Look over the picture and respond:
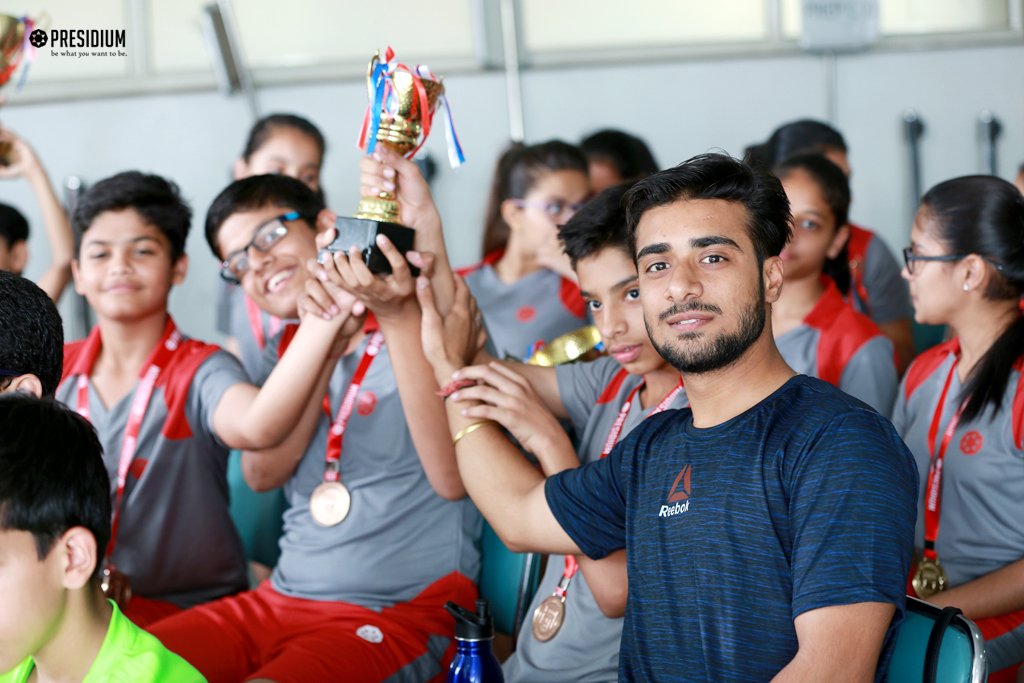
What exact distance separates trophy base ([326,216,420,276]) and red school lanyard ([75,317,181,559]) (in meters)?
0.85

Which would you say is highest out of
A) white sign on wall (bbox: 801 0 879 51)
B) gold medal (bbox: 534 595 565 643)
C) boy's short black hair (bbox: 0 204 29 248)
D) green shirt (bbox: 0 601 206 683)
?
white sign on wall (bbox: 801 0 879 51)

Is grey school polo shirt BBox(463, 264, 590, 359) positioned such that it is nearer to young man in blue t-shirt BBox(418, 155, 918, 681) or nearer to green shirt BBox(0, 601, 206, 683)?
young man in blue t-shirt BBox(418, 155, 918, 681)

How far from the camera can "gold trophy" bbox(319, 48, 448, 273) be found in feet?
6.98

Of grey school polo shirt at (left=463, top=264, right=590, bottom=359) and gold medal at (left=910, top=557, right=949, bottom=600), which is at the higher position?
grey school polo shirt at (left=463, top=264, right=590, bottom=359)

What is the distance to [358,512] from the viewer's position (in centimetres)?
244

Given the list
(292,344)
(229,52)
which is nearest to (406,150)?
(292,344)

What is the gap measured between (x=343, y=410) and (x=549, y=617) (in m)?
0.67

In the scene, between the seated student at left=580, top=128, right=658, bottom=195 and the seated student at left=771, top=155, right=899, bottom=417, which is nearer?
the seated student at left=771, top=155, right=899, bottom=417

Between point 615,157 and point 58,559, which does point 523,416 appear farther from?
point 615,157

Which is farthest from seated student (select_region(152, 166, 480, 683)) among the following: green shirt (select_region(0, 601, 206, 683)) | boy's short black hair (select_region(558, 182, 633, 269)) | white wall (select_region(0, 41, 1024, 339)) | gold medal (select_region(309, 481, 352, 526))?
white wall (select_region(0, 41, 1024, 339))

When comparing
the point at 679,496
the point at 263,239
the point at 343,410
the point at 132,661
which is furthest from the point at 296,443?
the point at 679,496

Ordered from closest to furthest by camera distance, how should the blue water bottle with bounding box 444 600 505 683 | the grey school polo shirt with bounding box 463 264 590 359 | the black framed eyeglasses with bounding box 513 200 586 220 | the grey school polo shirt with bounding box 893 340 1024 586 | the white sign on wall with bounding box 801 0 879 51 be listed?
the blue water bottle with bounding box 444 600 505 683 < the grey school polo shirt with bounding box 893 340 1024 586 < the grey school polo shirt with bounding box 463 264 590 359 < the black framed eyeglasses with bounding box 513 200 586 220 < the white sign on wall with bounding box 801 0 879 51

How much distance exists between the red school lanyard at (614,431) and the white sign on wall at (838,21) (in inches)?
109

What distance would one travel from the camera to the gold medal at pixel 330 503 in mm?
2436
